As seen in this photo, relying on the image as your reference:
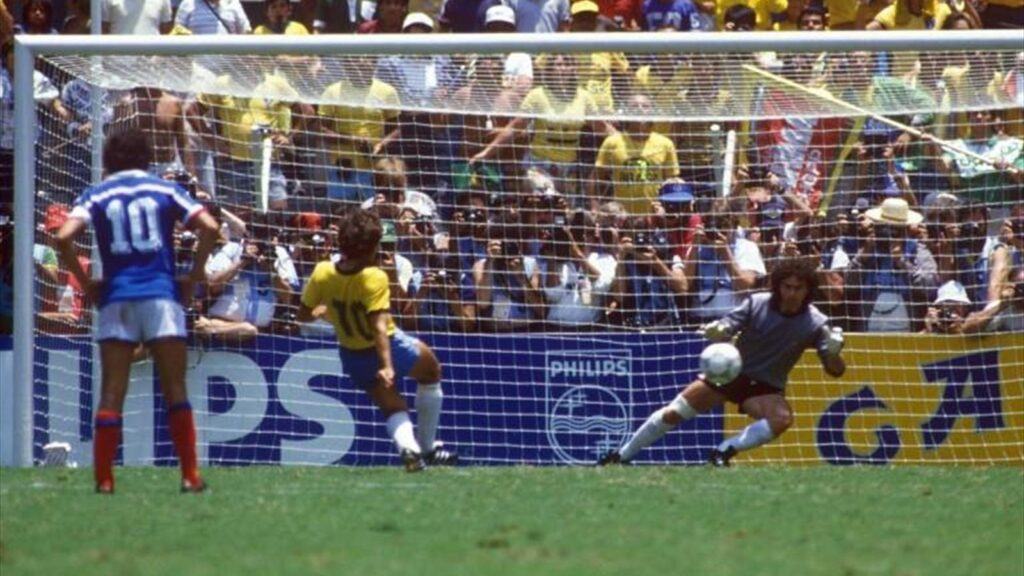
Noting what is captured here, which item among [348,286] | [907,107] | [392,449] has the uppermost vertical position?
[907,107]

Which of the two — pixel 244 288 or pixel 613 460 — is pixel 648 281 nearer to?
pixel 613 460

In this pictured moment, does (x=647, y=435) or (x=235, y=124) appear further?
(x=235, y=124)

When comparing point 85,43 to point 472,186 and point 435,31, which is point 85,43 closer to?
point 472,186

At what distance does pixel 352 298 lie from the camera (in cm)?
1293

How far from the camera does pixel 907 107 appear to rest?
1488 cm

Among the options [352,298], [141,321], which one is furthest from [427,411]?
[141,321]

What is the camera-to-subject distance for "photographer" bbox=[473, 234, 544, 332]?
50.5ft

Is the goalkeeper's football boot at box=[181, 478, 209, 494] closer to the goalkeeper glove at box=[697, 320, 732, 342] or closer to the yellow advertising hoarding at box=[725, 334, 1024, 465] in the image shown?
the goalkeeper glove at box=[697, 320, 732, 342]

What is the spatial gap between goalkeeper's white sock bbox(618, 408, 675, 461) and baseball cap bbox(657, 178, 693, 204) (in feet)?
6.69

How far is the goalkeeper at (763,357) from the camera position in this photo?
46.3ft

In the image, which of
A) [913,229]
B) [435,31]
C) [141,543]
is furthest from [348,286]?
[435,31]

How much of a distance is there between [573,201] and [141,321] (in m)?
5.41

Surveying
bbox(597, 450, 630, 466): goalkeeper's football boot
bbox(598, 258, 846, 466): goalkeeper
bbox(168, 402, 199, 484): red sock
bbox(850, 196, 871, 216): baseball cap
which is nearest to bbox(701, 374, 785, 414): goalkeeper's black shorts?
bbox(598, 258, 846, 466): goalkeeper

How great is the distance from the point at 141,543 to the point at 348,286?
390cm
